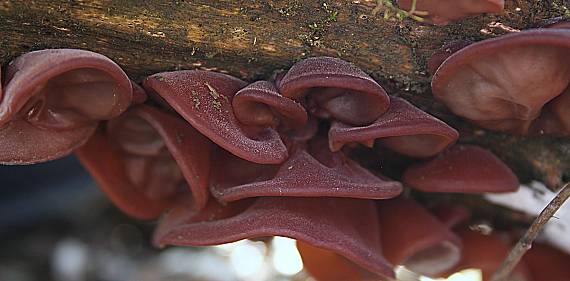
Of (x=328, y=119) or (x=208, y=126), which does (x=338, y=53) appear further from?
(x=208, y=126)

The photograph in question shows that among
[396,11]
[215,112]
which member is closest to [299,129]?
[215,112]

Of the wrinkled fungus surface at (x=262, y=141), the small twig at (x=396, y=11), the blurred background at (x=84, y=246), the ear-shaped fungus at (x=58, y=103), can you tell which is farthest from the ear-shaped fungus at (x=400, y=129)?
the blurred background at (x=84, y=246)

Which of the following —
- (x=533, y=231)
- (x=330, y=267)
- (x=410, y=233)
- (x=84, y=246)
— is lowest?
(x=84, y=246)

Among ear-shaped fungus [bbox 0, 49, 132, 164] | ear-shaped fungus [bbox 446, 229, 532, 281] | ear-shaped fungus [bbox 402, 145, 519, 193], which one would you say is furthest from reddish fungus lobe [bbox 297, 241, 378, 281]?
ear-shaped fungus [bbox 0, 49, 132, 164]

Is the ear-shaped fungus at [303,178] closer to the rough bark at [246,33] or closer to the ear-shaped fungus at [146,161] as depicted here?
the ear-shaped fungus at [146,161]

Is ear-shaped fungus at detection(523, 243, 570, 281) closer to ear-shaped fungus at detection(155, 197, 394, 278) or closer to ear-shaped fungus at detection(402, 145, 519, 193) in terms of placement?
ear-shaped fungus at detection(402, 145, 519, 193)

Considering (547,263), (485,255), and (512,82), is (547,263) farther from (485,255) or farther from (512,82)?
(512,82)

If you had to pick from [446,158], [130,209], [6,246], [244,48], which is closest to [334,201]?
[446,158]
